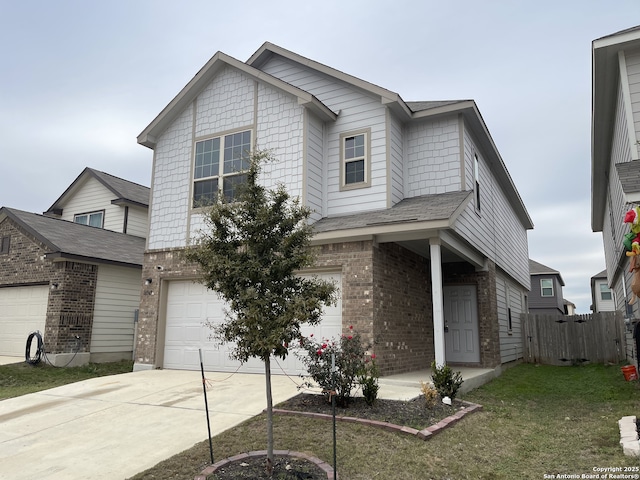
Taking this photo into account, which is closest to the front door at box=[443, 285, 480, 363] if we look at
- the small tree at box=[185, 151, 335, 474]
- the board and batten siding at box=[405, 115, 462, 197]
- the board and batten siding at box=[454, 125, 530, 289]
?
the board and batten siding at box=[454, 125, 530, 289]

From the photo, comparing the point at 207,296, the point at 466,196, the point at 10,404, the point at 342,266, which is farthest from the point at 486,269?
the point at 10,404

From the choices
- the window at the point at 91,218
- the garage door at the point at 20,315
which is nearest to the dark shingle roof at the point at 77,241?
the garage door at the point at 20,315

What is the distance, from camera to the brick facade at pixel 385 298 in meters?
9.52

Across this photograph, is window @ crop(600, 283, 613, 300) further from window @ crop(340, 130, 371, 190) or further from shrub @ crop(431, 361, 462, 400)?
shrub @ crop(431, 361, 462, 400)

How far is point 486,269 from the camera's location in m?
12.9

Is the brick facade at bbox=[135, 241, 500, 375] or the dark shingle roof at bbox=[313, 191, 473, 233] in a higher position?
the dark shingle roof at bbox=[313, 191, 473, 233]

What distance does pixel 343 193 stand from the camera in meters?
11.3

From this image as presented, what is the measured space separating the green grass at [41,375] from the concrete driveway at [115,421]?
1125 millimetres

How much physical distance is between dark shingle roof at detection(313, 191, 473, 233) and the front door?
3439mm

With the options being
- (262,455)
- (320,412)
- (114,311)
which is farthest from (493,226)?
(114,311)

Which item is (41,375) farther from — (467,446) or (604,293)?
(604,293)

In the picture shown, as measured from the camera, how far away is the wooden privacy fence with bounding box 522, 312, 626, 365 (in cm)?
1638

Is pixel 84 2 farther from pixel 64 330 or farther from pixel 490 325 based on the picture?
pixel 490 325

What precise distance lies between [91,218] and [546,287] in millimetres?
31659
